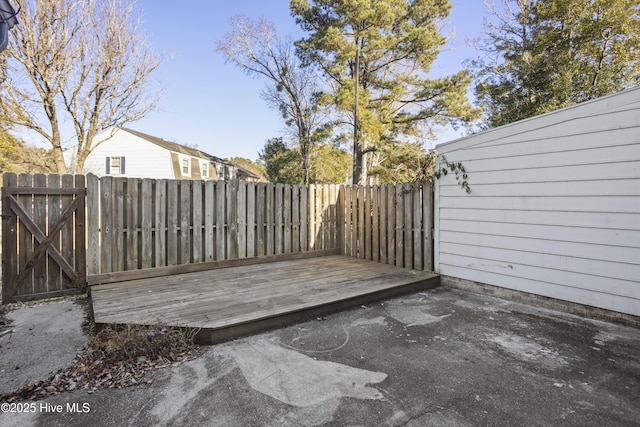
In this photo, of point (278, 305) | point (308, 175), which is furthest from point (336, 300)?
point (308, 175)

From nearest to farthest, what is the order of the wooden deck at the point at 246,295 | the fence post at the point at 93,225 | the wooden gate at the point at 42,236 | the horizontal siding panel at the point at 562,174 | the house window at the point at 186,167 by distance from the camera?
1. the wooden deck at the point at 246,295
2. the horizontal siding panel at the point at 562,174
3. the wooden gate at the point at 42,236
4. the fence post at the point at 93,225
5. the house window at the point at 186,167

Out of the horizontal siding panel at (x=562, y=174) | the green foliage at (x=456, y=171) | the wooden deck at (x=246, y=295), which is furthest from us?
the green foliage at (x=456, y=171)

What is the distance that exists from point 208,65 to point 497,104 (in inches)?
456

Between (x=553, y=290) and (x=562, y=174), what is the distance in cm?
129

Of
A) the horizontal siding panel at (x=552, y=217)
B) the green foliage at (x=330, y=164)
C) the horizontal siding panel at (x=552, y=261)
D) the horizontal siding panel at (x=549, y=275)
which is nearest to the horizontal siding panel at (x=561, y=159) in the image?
the horizontal siding panel at (x=552, y=217)

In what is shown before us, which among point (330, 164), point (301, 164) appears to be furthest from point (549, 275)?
point (301, 164)

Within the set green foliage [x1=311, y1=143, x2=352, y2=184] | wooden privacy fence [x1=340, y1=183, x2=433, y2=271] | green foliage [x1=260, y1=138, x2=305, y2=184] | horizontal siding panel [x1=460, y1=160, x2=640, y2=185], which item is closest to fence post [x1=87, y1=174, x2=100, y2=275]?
wooden privacy fence [x1=340, y1=183, x2=433, y2=271]

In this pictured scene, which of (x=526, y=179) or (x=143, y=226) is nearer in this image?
(x=526, y=179)

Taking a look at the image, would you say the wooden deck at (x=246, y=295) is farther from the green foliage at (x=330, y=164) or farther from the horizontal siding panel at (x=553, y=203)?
the green foliage at (x=330, y=164)

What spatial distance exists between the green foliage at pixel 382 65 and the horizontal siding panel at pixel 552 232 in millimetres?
6697

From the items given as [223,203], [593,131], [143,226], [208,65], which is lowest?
[143,226]

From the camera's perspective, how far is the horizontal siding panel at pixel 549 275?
3.02 m

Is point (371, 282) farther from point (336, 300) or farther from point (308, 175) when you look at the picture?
point (308, 175)

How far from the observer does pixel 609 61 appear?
1055cm
